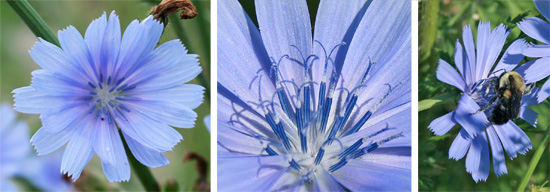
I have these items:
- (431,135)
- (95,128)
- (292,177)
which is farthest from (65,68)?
(431,135)

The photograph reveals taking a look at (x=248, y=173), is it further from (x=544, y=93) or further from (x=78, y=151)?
(x=544, y=93)

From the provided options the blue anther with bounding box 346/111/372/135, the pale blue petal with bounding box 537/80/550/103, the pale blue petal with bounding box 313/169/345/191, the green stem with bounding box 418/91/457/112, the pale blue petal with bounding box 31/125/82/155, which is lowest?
the pale blue petal with bounding box 313/169/345/191

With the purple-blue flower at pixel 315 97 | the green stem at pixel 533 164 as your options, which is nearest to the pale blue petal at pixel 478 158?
the green stem at pixel 533 164

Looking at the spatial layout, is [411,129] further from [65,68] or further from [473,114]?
[65,68]

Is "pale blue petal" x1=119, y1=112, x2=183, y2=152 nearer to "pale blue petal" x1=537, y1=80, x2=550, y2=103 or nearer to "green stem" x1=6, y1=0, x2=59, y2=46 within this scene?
"green stem" x1=6, y1=0, x2=59, y2=46

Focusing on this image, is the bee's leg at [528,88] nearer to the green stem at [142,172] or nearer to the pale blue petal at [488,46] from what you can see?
the pale blue petal at [488,46]

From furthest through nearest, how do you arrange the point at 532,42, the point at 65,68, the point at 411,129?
the point at 532,42 < the point at 411,129 < the point at 65,68

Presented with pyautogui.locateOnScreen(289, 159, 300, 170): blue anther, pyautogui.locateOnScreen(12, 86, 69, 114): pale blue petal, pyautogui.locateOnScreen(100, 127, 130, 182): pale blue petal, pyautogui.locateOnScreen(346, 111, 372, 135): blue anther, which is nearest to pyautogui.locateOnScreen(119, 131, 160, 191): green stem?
pyautogui.locateOnScreen(100, 127, 130, 182): pale blue petal
